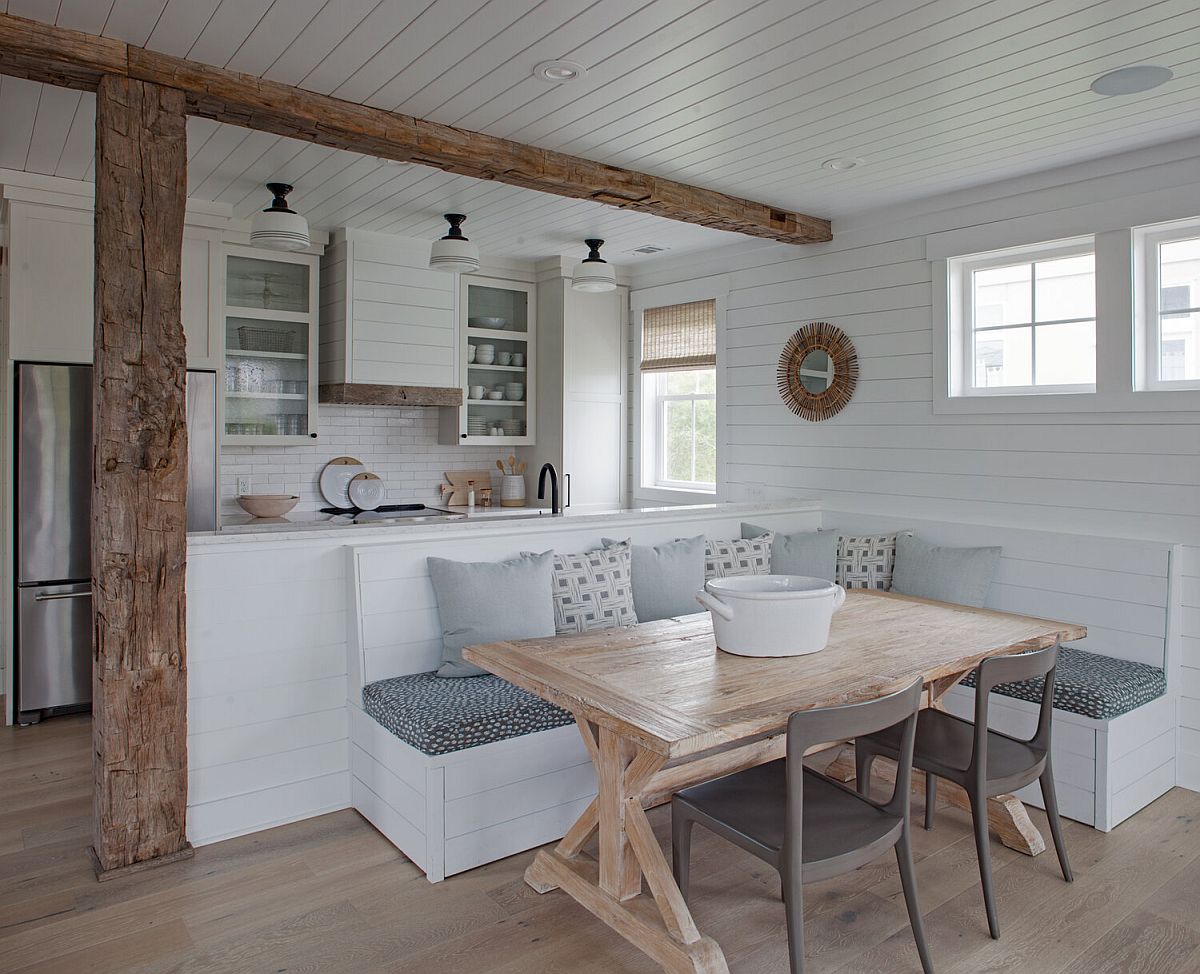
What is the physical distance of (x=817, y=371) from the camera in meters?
4.82

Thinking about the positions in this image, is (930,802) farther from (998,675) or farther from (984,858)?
(998,675)

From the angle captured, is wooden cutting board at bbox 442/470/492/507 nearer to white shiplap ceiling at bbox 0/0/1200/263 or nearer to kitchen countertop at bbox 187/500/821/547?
kitchen countertop at bbox 187/500/821/547

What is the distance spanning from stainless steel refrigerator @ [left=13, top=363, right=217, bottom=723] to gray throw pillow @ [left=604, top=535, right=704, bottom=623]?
8.31ft

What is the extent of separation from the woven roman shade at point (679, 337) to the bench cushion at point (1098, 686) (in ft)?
9.15

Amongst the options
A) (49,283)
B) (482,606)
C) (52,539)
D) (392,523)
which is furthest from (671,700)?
(49,283)

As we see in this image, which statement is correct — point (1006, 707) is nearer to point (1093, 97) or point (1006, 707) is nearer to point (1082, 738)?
point (1082, 738)

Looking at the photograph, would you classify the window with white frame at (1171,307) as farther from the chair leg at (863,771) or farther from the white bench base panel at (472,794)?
the white bench base panel at (472,794)

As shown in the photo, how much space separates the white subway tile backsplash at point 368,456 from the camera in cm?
521

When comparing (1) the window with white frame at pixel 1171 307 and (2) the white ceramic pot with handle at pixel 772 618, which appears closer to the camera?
(2) the white ceramic pot with handle at pixel 772 618

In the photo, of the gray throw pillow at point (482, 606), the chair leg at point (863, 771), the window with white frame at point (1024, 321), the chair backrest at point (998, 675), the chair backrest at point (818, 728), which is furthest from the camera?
the window with white frame at point (1024, 321)

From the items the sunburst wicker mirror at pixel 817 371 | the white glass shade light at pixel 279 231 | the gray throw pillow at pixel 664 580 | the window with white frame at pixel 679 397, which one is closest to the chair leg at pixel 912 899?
Answer: the gray throw pillow at pixel 664 580

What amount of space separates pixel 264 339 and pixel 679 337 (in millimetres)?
2573

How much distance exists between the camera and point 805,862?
76.4 inches

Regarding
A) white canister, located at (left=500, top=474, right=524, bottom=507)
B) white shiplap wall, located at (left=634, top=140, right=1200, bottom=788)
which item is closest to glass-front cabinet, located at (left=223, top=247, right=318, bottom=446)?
white canister, located at (left=500, top=474, right=524, bottom=507)
